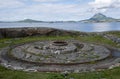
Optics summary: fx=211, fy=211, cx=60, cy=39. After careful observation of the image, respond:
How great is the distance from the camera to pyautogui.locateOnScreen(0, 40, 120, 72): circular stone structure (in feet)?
43.4

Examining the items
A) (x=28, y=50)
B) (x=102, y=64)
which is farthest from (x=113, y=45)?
(x=28, y=50)

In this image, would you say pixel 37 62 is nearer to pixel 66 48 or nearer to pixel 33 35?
pixel 66 48

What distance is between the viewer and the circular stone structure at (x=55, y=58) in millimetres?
13227

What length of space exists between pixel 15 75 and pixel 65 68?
10.5 feet

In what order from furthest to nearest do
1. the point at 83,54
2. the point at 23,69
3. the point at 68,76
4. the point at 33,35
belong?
the point at 33,35
the point at 83,54
the point at 23,69
the point at 68,76

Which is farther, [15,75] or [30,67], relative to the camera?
[30,67]

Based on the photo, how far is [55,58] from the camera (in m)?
14.8

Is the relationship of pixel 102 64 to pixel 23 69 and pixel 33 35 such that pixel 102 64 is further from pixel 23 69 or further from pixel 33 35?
pixel 33 35

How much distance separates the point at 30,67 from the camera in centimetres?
1334

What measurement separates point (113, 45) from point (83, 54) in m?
4.99

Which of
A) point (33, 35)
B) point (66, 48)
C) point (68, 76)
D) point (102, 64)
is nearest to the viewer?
point (68, 76)

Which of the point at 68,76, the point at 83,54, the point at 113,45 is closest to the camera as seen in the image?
the point at 68,76

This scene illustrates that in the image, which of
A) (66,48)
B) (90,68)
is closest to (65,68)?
(90,68)

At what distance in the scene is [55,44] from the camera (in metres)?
17.9
